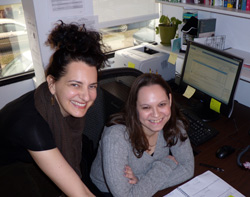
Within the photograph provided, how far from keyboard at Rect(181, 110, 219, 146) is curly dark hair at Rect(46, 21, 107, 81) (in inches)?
27.2

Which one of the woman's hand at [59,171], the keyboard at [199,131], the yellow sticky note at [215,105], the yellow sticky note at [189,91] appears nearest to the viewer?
the woman's hand at [59,171]

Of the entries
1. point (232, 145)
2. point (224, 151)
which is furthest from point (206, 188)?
point (232, 145)

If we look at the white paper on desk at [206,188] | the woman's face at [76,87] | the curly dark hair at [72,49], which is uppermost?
the curly dark hair at [72,49]

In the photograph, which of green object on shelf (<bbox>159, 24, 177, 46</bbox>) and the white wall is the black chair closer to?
green object on shelf (<bbox>159, 24, 177, 46</bbox>)

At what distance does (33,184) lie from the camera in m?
1.75

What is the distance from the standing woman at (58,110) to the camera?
111cm

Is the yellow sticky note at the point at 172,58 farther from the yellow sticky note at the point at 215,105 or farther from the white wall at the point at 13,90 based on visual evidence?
the white wall at the point at 13,90

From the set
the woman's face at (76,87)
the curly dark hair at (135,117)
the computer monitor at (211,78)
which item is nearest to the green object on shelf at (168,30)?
the computer monitor at (211,78)

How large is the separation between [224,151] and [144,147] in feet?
1.45

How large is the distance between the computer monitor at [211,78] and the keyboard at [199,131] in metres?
0.13

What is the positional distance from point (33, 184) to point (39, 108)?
84cm

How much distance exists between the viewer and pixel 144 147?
1.31 metres

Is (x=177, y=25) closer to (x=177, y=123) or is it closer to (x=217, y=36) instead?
(x=217, y=36)

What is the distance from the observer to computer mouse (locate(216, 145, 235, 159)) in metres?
1.37
